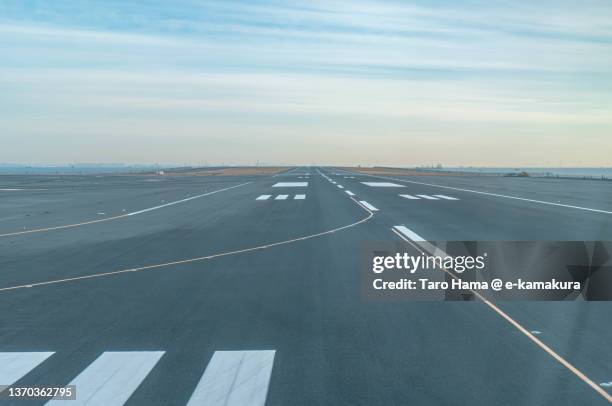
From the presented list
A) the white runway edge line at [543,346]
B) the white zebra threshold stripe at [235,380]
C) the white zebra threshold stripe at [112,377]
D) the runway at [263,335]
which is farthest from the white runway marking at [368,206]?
the white zebra threshold stripe at [112,377]

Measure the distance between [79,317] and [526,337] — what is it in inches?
306

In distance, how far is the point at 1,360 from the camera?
7449mm

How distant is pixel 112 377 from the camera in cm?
683

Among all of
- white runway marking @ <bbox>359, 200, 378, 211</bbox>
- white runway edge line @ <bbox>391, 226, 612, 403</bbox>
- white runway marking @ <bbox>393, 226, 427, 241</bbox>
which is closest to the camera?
white runway edge line @ <bbox>391, 226, 612, 403</bbox>

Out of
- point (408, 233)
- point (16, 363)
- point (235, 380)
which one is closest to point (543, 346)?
point (235, 380)

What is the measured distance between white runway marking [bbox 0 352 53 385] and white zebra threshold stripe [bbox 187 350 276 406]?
247 cm

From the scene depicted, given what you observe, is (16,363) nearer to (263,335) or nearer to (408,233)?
(263,335)

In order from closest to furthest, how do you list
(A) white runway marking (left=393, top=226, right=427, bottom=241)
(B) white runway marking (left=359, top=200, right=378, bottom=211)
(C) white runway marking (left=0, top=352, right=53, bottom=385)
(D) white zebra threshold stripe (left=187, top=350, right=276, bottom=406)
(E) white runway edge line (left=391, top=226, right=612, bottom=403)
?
(D) white zebra threshold stripe (left=187, top=350, right=276, bottom=406)
(E) white runway edge line (left=391, top=226, right=612, bottom=403)
(C) white runway marking (left=0, top=352, right=53, bottom=385)
(A) white runway marking (left=393, top=226, right=427, bottom=241)
(B) white runway marking (left=359, top=200, right=378, bottom=211)

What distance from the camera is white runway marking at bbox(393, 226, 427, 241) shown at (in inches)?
725

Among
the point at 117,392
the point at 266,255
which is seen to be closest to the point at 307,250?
the point at 266,255

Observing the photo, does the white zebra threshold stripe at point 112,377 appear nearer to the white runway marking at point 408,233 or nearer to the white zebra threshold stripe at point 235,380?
the white zebra threshold stripe at point 235,380

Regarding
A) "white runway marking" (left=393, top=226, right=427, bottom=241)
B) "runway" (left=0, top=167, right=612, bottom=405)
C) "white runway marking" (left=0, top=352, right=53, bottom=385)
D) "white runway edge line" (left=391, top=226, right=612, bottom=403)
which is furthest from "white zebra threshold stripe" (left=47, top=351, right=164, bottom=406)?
"white runway marking" (left=393, top=226, right=427, bottom=241)

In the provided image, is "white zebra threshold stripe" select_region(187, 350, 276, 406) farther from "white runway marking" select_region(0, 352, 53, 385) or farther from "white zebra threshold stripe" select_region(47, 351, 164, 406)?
"white runway marking" select_region(0, 352, 53, 385)

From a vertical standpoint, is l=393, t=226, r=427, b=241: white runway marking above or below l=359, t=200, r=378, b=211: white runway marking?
above
